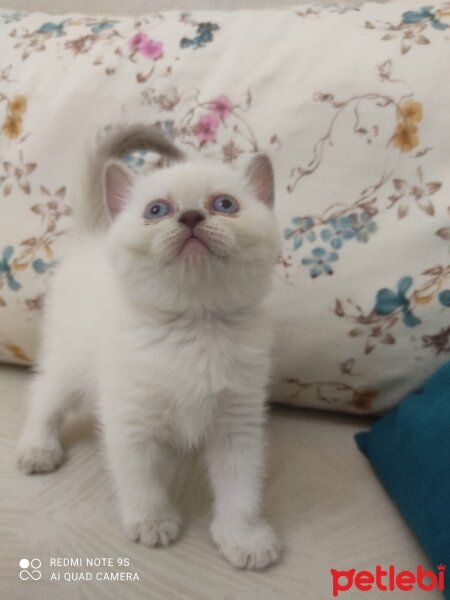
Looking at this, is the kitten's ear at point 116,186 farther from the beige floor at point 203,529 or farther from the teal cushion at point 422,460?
the teal cushion at point 422,460

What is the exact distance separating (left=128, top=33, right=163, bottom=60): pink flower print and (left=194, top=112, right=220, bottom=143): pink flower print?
0.16 m

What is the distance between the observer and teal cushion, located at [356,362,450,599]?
2.01 ft

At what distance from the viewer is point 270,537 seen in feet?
2.17

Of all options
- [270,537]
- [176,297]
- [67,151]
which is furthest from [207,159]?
[270,537]

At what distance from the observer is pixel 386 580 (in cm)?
62

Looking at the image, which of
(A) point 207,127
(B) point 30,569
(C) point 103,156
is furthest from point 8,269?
(B) point 30,569

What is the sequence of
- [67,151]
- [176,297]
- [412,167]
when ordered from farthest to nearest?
[67,151] < [412,167] < [176,297]

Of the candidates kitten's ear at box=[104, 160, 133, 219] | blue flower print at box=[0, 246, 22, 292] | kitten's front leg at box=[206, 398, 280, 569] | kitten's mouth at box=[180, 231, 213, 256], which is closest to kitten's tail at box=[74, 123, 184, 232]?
kitten's ear at box=[104, 160, 133, 219]

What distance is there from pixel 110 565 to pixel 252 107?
73 cm

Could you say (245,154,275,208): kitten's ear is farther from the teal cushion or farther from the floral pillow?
the teal cushion

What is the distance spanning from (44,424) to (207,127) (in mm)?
569

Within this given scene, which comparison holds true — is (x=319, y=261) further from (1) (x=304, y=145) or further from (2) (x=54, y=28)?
(2) (x=54, y=28)

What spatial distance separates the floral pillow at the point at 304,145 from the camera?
831mm

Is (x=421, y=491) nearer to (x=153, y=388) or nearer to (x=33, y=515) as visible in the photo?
(x=153, y=388)
